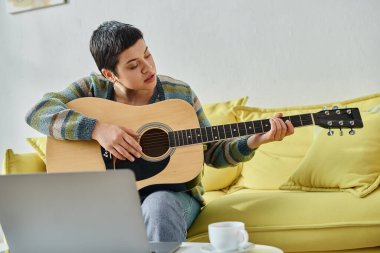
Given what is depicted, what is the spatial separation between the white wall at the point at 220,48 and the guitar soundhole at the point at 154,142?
38.8 inches

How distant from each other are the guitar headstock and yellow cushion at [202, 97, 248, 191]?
757mm

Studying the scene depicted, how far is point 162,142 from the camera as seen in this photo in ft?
5.74

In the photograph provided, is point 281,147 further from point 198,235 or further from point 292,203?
point 198,235

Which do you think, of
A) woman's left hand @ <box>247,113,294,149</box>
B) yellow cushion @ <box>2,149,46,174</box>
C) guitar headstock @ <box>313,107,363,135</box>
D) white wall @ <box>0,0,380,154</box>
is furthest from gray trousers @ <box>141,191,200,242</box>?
white wall @ <box>0,0,380,154</box>

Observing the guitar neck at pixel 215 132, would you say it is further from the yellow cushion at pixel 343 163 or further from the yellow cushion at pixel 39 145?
the yellow cushion at pixel 39 145

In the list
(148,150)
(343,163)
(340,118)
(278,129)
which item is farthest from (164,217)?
(343,163)

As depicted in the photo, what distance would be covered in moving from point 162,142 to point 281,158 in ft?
2.16

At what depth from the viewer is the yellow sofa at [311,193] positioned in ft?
5.58

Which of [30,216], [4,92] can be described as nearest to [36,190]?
[30,216]

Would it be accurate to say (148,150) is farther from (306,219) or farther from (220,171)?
(220,171)

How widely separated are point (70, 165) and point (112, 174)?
2.67 ft

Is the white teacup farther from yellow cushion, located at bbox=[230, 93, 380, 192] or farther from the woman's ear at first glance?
yellow cushion, located at bbox=[230, 93, 380, 192]

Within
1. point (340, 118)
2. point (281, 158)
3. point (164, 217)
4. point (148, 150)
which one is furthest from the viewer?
point (281, 158)

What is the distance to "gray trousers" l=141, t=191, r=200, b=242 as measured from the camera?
1445 mm
